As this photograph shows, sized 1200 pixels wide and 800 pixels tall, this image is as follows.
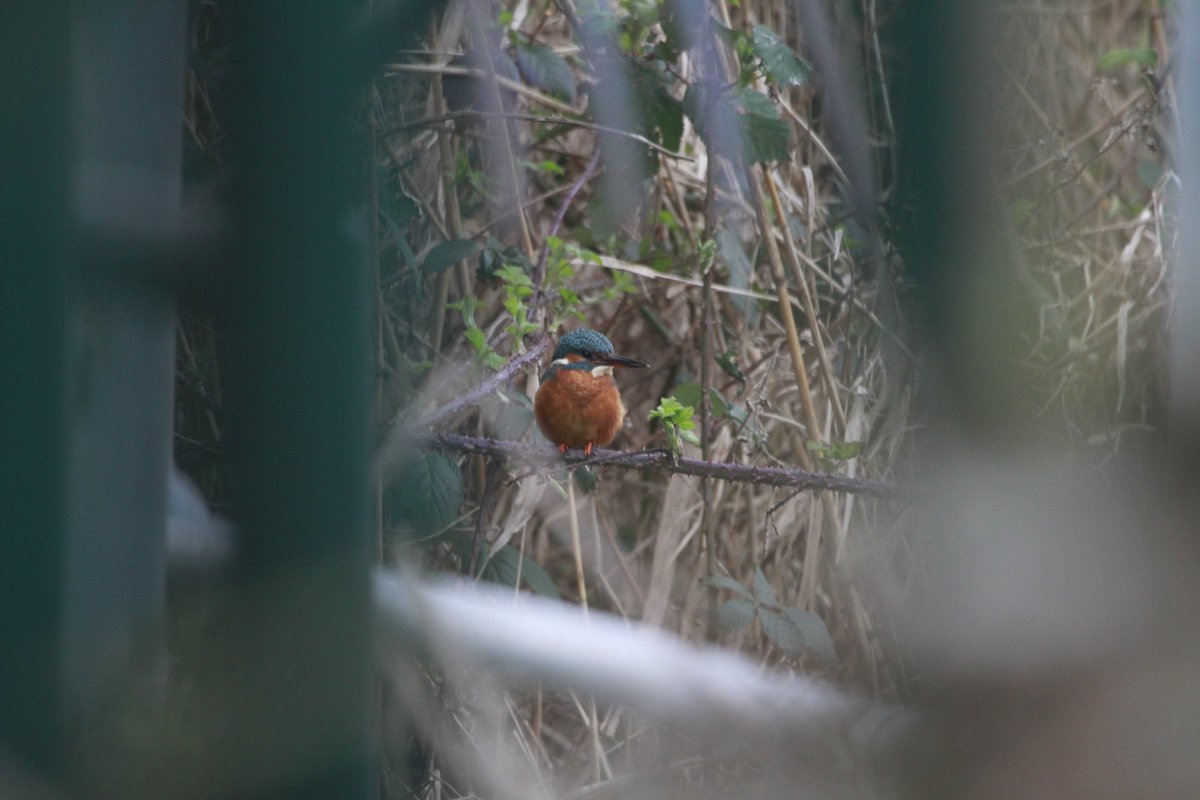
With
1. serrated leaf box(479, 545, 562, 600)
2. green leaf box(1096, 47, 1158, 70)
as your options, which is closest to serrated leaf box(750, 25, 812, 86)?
green leaf box(1096, 47, 1158, 70)

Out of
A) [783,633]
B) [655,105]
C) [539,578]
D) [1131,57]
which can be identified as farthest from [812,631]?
[1131,57]

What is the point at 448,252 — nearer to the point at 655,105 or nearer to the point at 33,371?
the point at 655,105

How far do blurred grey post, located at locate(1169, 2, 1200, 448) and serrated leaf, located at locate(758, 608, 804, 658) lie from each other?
69.3 inches

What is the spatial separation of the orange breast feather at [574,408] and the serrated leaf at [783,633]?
1.65 ft

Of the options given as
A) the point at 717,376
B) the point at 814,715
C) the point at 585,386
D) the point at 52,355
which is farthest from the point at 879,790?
the point at 717,376

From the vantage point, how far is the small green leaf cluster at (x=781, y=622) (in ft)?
6.39

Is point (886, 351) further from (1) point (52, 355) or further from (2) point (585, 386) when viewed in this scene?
(2) point (585, 386)

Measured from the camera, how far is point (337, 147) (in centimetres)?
31

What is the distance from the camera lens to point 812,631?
6.51 ft

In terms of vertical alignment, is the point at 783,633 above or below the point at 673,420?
below

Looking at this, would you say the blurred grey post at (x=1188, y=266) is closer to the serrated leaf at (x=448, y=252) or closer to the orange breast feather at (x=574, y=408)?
the serrated leaf at (x=448, y=252)

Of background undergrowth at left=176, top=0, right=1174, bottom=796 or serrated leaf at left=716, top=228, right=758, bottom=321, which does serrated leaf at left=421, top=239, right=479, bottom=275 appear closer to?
background undergrowth at left=176, top=0, right=1174, bottom=796

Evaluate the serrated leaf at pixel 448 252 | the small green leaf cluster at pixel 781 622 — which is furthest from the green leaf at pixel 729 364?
the serrated leaf at pixel 448 252

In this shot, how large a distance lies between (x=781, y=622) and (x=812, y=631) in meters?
0.06
